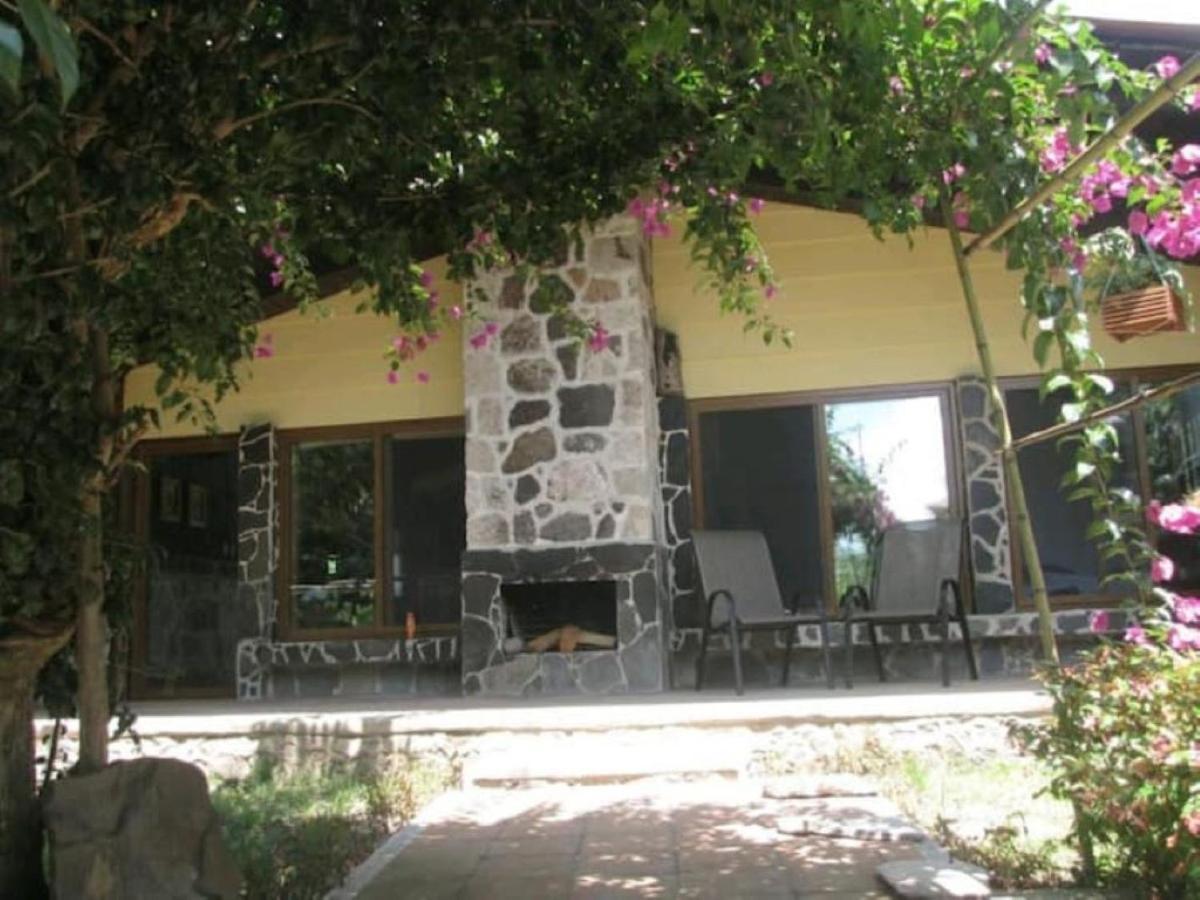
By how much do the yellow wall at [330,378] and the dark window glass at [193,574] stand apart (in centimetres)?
38

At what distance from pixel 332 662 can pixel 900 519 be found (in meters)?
3.49

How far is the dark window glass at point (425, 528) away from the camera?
716 cm

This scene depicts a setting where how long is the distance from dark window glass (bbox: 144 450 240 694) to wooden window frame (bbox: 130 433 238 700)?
0.02 metres

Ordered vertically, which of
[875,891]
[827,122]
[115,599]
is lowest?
[875,891]

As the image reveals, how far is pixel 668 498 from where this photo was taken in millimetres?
6785

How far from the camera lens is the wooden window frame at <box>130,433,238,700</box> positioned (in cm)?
739

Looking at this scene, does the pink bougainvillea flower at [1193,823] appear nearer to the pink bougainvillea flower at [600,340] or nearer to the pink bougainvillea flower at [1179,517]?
the pink bougainvillea flower at [1179,517]

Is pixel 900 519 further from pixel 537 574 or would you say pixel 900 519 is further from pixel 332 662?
pixel 332 662

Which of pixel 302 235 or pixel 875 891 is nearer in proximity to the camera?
pixel 875 891

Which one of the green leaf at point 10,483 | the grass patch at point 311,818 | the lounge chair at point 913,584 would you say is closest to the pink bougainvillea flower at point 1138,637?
the grass patch at point 311,818

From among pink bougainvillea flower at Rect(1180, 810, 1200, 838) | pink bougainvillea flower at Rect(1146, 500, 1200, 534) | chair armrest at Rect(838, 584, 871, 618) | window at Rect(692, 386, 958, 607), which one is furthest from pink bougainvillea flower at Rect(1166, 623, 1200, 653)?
window at Rect(692, 386, 958, 607)

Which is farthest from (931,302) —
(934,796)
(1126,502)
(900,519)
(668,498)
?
(1126,502)

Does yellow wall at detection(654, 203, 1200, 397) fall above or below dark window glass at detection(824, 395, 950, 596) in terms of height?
above

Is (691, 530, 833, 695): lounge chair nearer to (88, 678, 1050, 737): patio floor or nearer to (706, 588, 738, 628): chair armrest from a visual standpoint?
(706, 588, 738, 628): chair armrest
